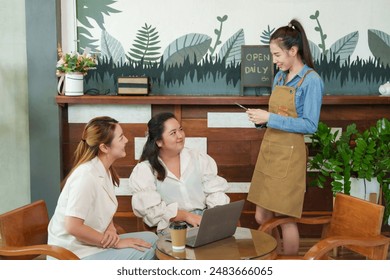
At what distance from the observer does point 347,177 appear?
11.4ft

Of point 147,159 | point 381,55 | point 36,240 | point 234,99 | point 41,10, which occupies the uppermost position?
point 41,10

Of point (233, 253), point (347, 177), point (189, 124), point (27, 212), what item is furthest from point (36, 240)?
point (347, 177)

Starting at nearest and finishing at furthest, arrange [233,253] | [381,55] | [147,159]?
[233,253] < [147,159] < [381,55]

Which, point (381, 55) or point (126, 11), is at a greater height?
point (126, 11)

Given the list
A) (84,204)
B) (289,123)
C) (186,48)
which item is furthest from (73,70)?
(84,204)

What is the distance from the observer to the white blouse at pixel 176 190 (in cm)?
269

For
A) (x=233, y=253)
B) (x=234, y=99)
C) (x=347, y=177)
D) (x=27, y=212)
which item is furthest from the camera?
(x=234, y=99)

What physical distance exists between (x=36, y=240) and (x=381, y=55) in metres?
2.67

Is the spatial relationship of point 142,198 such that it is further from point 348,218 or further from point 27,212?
point 348,218

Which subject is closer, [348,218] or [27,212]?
[27,212]

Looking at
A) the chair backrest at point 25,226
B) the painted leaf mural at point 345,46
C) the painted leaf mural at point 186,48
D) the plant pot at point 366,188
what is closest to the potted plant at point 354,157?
the plant pot at point 366,188

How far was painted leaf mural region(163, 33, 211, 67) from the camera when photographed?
390 cm

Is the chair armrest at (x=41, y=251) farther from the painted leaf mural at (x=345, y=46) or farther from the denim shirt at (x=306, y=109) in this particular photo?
the painted leaf mural at (x=345, y=46)

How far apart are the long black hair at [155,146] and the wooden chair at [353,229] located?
555 mm
